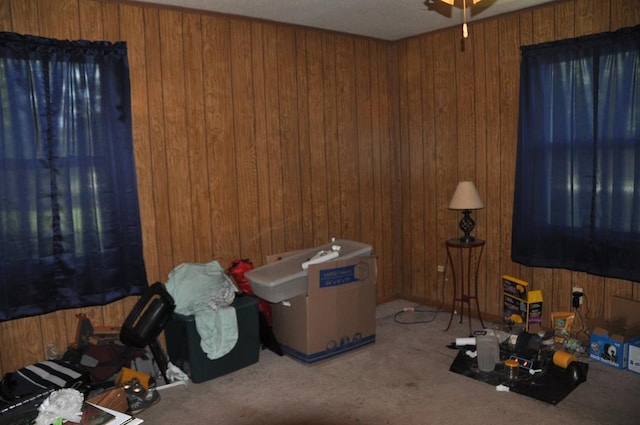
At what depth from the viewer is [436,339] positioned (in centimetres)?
390

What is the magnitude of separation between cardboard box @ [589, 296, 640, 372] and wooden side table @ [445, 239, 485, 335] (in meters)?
0.89

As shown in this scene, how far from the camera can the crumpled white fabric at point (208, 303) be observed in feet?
10.7

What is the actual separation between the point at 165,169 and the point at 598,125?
9.59 feet

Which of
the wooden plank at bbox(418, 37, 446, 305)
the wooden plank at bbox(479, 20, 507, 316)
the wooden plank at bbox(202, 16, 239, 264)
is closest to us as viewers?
the wooden plank at bbox(202, 16, 239, 264)

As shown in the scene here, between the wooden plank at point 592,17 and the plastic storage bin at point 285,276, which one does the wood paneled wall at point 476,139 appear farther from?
the plastic storage bin at point 285,276

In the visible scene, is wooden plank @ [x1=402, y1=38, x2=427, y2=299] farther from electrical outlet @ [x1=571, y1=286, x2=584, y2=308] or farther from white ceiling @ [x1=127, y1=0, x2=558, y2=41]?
electrical outlet @ [x1=571, y1=286, x2=584, y2=308]

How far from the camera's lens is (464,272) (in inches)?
178

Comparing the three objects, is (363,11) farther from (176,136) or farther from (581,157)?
(581,157)

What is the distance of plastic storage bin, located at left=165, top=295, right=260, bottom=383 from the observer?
325 centimetres

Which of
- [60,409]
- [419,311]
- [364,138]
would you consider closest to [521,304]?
[419,311]

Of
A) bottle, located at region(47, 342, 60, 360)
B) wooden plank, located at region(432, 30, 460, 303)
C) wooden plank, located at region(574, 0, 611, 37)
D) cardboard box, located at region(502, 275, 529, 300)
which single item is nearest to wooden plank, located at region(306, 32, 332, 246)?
wooden plank, located at region(432, 30, 460, 303)

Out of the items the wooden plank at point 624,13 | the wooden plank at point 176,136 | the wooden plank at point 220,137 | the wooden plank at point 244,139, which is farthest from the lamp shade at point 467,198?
the wooden plank at point 176,136

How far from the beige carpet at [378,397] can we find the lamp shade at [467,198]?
1079 millimetres

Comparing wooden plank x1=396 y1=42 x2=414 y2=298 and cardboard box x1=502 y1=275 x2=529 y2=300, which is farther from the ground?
wooden plank x1=396 y1=42 x2=414 y2=298
